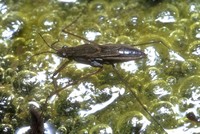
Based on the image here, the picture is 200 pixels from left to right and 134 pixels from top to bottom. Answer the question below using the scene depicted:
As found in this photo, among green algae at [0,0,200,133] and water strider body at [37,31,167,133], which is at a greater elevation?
water strider body at [37,31,167,133]

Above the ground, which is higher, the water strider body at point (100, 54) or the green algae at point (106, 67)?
the water strider body at point (100, 54)

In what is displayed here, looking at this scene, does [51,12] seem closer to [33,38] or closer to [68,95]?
[33,38]

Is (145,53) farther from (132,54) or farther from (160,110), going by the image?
(160,110)

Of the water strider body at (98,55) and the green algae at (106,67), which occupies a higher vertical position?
the water strider body at (98,55)

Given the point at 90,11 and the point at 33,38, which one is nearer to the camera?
the point at 33,38

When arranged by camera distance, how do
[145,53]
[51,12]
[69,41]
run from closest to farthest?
[145,53] < [69,41] < [51,12]

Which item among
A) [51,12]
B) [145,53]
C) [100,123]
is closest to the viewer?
[100,123]

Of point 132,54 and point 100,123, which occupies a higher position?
point 132,54

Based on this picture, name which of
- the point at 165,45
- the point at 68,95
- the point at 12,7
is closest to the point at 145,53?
the point at 165,45
